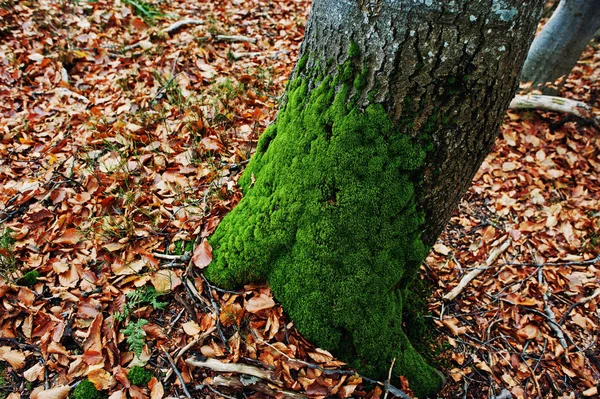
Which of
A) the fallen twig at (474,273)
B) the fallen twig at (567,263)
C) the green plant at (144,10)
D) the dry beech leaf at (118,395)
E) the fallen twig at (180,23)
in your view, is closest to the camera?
the dry beech leaf at (118,395)

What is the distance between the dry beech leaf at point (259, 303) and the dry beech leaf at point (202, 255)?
0.37m

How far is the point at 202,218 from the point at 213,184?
0.34 m

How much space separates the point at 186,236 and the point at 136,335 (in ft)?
2.32

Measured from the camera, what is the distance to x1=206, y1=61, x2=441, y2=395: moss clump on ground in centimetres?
193

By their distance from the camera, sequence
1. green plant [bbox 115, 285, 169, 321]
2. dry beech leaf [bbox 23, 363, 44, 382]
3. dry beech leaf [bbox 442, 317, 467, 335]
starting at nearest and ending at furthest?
1. dry beech leaf [bbox 23, 363, 44, 382]
2. green plant [bbox 115, 285, 169, 321]
3. dry beech leaf [bbox 442, 317, 467, 335]

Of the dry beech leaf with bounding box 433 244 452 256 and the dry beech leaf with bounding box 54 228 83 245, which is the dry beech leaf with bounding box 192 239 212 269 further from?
the dry beech leaf with bounding box 433 244 452 256

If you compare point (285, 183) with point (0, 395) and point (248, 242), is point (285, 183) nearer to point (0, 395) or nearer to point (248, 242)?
point (248, 242)

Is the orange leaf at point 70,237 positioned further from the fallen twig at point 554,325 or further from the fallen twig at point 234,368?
the fallen twig at point 554,325

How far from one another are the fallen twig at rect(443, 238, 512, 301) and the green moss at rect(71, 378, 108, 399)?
7.58 ft

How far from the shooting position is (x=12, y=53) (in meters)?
4.38

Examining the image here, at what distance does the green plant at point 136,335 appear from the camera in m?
2.19

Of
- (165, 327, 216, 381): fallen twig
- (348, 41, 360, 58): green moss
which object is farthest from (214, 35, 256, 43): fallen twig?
(165, 327, 216, 381): fallen twig

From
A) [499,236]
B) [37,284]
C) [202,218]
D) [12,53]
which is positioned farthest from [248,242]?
[12,53]

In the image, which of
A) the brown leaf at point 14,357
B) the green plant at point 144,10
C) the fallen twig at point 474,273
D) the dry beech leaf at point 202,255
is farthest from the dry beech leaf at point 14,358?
the green plant at point 144,10
